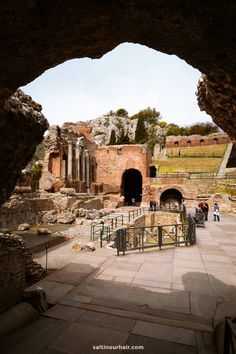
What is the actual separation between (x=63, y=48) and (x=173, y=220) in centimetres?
2194

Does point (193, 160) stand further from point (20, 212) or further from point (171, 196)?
point (20, 212)

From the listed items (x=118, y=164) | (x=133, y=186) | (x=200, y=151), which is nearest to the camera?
(x=118, y=164)

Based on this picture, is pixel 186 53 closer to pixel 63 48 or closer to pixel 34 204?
pixel 63 48

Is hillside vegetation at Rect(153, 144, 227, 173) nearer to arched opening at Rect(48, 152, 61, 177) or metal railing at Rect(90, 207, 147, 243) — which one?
arched opening at Rect(48, 152, 61, 177)

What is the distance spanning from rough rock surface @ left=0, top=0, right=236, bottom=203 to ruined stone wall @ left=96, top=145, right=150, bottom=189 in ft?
108

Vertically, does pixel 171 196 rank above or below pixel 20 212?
above

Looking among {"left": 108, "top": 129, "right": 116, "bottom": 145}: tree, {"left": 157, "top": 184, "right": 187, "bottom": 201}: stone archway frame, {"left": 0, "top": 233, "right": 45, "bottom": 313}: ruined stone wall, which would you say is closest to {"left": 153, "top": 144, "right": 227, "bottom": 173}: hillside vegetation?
{"left": 157, "top": 184, "right": 187, "bottom": 201}: stone archway frame

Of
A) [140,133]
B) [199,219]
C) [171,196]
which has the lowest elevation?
[199,219]

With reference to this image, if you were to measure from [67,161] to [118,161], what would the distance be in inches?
362

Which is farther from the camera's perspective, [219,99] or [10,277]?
[10,277]

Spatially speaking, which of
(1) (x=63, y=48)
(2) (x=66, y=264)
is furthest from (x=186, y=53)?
(2) (x=66, y=264)

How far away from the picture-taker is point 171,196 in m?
35.2

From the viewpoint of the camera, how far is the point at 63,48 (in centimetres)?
343

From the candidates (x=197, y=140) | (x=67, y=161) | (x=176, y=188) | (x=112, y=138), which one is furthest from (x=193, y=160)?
(x=67, y=161)
